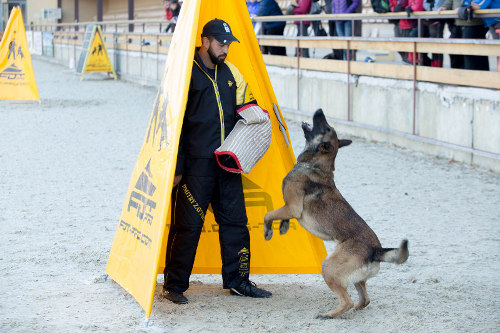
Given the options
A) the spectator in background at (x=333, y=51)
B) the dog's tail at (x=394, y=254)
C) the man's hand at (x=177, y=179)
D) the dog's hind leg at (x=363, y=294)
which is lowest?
the dog's hind leg at (x=363, y=294)

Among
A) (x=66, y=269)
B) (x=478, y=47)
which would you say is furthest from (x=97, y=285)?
(x=478, y=47)

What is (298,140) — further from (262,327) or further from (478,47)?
(262,327)

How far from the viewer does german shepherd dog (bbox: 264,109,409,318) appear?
14.8 feet

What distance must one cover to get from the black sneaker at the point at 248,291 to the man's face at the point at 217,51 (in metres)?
1.48

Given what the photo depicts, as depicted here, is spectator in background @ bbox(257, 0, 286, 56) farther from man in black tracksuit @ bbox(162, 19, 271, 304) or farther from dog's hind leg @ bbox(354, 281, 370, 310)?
dog's hind leg @ bbox(354, 281, 370, 310)

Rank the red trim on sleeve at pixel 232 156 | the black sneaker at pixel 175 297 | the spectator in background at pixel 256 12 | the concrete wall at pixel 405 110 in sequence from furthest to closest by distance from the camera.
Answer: the spectator in background at pixel 256 12, the concrete wall at pixel 405 110, the black sneaker at pixel 175 297, the red trim on sleeve at pixel 232 156

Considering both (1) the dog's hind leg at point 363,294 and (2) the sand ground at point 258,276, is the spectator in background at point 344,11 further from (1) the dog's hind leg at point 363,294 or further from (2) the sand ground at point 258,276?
(1) the dog's hind leg at point 363,294

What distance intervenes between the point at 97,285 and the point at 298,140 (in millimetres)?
7029

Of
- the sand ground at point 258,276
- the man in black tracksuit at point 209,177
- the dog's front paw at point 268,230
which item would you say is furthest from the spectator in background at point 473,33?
the dog's front paw at point 268,230

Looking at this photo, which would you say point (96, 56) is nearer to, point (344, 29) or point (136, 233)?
point (344, 29)

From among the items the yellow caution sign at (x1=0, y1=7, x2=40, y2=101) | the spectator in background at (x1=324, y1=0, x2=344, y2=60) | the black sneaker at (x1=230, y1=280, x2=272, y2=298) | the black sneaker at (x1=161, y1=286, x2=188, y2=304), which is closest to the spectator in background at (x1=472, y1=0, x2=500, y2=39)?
the spectator in background at (x1=324, y1=0, x2=344, y2=60)

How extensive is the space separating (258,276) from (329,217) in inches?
49.8

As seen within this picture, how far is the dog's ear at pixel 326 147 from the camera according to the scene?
469 centimetres

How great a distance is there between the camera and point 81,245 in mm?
6406
